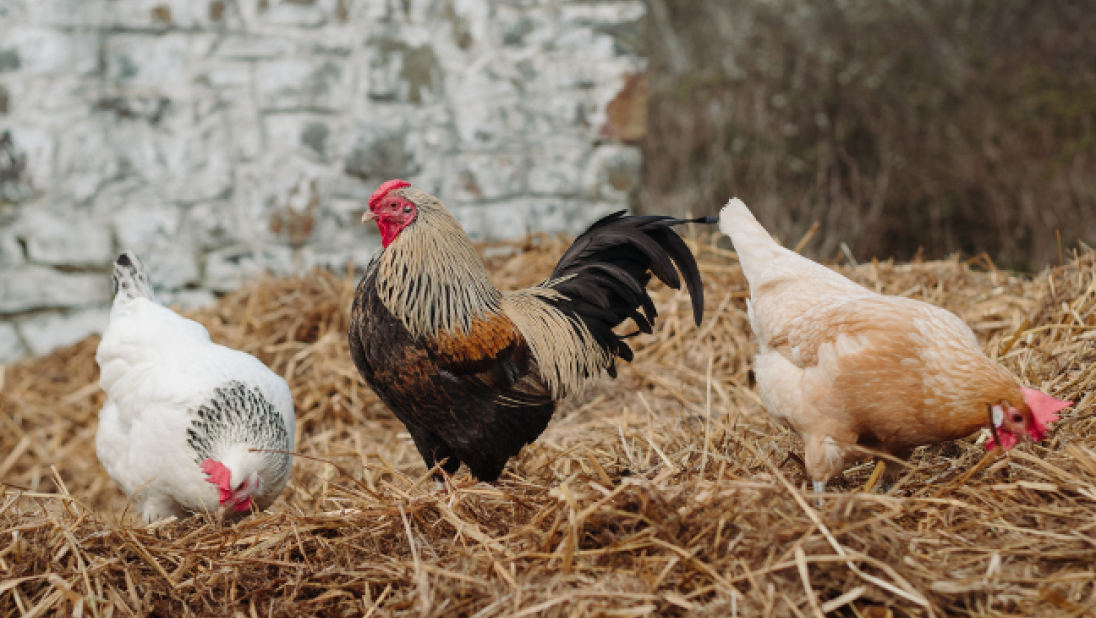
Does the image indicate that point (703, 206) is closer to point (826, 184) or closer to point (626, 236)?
point (826, 184)

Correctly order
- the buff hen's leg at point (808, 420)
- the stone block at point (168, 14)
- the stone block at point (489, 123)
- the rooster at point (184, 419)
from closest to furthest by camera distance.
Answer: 1. the buff hen's leg at point (808, 420)
2. the rooster at point (184, 419)
3. the stone block at point (168, 14)
4. the stone block at point (489, 123)

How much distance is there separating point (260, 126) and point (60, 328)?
1.76 meters

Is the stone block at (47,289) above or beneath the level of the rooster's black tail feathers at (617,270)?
beneath

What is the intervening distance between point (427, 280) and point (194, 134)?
298cm

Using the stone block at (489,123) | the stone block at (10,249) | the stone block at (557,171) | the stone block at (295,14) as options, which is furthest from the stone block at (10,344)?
the stone block at (557,171)

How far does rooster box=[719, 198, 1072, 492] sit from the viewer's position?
6.94ft

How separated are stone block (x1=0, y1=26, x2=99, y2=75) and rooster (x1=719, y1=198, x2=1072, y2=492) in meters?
4.32

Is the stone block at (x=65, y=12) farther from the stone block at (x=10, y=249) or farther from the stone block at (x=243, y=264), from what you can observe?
the stone block at (x=243, y=264)

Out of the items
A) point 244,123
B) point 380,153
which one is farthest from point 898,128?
point 244,123

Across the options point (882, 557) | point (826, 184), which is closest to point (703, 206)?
point (826, 184)

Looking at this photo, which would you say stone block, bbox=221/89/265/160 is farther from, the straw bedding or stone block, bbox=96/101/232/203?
the straw bedding

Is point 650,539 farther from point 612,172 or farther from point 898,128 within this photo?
point 898,128

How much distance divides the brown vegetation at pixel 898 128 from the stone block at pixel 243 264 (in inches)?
154

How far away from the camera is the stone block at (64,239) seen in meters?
4.69
